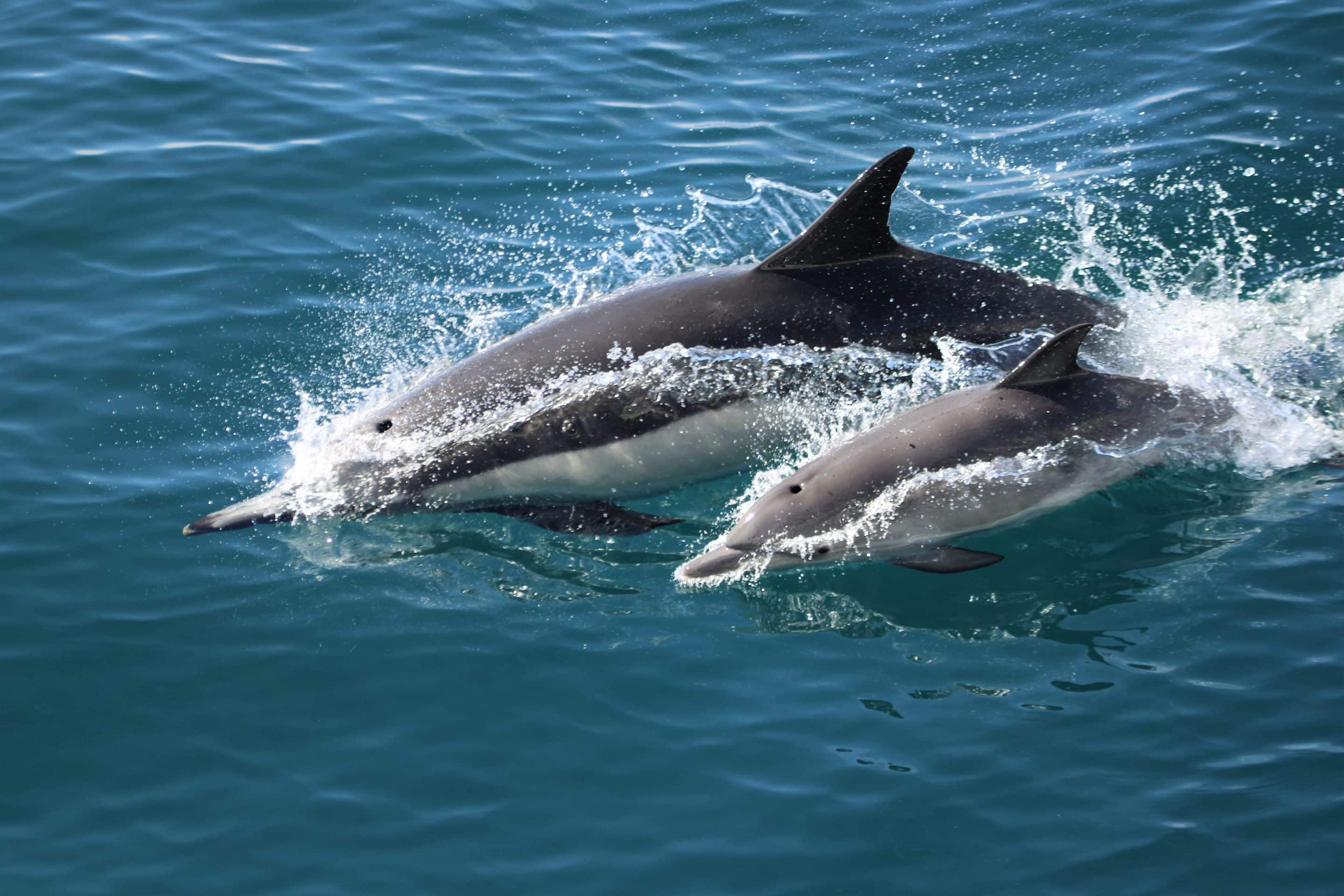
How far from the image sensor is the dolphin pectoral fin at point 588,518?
8.10 meters

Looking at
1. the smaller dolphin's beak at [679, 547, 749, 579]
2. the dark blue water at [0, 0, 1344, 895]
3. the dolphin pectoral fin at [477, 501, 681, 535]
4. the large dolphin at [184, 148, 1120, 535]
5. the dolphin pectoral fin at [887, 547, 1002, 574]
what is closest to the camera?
the dark blue water at [0, 0, 1344, 895]

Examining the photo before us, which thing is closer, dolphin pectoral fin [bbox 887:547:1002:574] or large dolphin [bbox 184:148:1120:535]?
dolphin pectoral fin [bbox 887:547:1002:574]

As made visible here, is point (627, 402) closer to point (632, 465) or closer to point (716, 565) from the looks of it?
point (632, 465)

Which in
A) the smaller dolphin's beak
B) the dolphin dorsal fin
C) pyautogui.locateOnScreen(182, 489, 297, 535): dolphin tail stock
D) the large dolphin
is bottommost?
the smaller dolphin's beak

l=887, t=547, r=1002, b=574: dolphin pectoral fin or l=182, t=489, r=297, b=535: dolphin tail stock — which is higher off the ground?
l=182, t=489, r=297, b=535: dolphin tail stock

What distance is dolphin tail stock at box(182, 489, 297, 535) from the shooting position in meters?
8.15

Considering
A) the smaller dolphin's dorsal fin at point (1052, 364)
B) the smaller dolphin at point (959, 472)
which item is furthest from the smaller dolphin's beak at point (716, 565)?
the smaller dolphin's dorsal fin at point (1052, 364)

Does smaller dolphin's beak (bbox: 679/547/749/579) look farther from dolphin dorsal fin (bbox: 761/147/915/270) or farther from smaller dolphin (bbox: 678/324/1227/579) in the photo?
dolphin dorsal fin (bbox: 761/147/915/270)

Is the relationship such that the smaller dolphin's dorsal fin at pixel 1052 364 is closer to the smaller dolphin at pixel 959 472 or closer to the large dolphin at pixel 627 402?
the smaller dolphin at pixel 959 472

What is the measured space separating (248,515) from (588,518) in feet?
7.07

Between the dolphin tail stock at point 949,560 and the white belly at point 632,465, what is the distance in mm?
1502

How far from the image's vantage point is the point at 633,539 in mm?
8180

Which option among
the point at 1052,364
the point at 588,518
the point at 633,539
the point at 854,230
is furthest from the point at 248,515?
the point at 1052,364

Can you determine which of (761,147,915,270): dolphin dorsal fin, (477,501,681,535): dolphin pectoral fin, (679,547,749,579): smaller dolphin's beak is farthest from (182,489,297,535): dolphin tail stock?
(761,147,915,270): dolphin dorsal fin
